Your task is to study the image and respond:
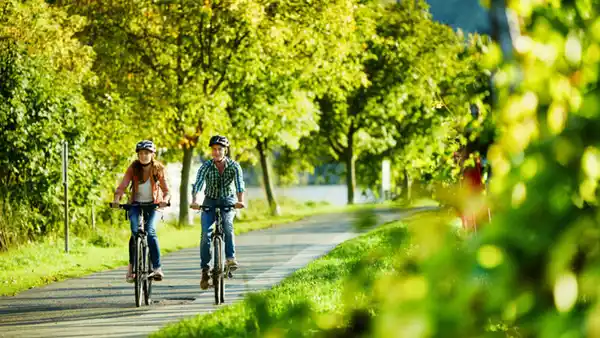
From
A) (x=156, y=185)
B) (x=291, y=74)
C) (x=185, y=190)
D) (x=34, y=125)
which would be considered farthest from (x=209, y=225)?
(x=291, y=74)

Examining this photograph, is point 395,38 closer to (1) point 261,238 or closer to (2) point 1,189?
(1) point 261,238

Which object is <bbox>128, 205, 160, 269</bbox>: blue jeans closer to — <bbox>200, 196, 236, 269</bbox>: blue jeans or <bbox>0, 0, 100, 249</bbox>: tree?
<bbox>200, 196, 236, 269</bbox>: blue jeans

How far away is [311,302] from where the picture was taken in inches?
376

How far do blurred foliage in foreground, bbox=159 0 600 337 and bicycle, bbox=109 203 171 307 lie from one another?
29.8 feet

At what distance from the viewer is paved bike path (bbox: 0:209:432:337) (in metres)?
10.6

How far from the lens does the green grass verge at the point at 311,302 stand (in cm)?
405

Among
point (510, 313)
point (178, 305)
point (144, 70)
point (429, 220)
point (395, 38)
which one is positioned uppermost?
point (395, 38)

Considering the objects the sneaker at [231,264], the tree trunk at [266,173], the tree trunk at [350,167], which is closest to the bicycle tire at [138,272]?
the sneaker at [231,264]

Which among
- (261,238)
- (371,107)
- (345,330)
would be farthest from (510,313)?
(371,107)

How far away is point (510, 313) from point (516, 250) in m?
0.22

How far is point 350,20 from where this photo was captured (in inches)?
1283

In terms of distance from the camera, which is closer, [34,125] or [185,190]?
[34,125]

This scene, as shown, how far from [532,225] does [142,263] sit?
9603 millimetres

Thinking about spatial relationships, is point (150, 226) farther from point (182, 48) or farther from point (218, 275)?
point (182, 48)
